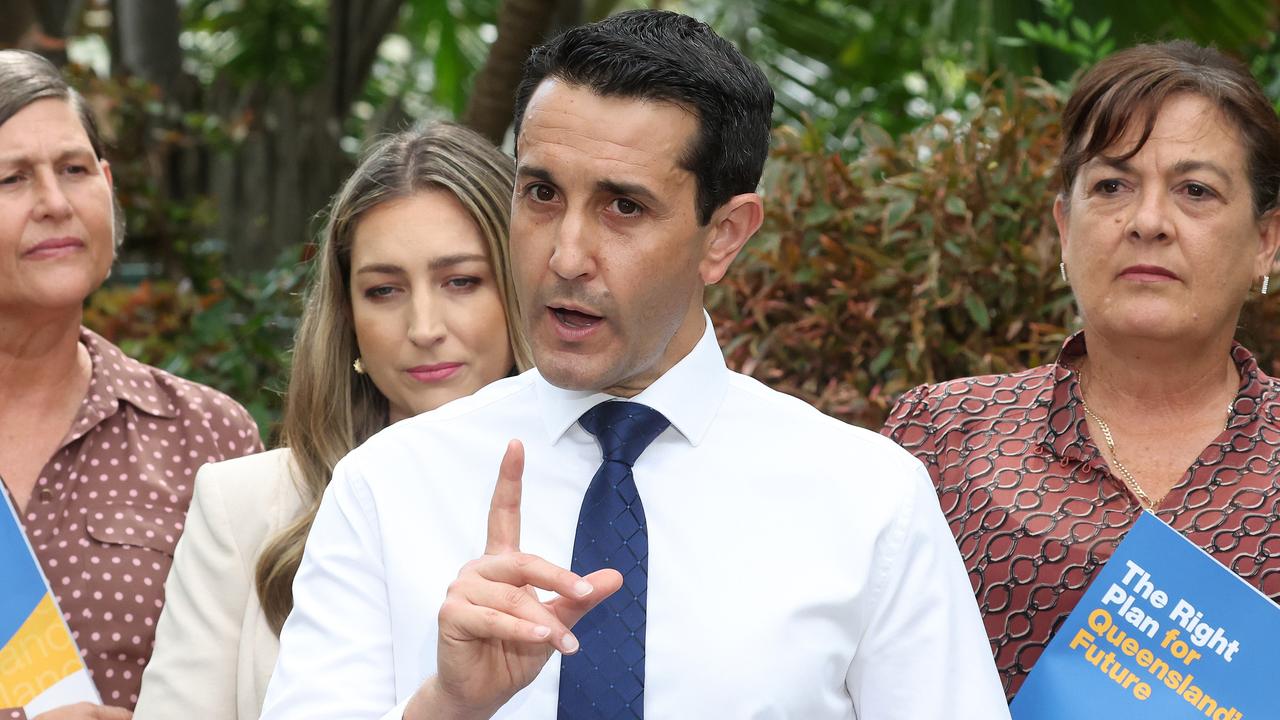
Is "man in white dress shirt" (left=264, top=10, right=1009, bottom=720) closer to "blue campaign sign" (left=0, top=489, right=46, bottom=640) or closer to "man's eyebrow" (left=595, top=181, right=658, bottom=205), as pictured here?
"man's eyebrow" (left=595, top=181, right=658, bottom=205)

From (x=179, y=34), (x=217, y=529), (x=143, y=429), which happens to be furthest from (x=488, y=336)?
(x=179, y=34)

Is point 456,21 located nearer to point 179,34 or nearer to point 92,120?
point 179,34

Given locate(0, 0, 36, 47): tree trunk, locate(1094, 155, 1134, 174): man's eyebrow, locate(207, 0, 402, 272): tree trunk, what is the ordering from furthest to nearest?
locate(207, 0, 402, 272): tree trunk < locate(0, 0, 36, 47): tree trunk < locate(1094, 155, 1134, 174): man's eyebrow

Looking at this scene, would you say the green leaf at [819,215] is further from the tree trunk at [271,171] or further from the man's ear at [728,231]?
the tree trunk at [271,171]

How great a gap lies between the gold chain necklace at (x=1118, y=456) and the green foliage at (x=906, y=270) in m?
0.68

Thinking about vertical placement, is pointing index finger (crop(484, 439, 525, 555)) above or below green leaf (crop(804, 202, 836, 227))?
below

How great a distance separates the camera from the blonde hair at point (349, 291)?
10.8 ft

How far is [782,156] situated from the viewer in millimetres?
4102

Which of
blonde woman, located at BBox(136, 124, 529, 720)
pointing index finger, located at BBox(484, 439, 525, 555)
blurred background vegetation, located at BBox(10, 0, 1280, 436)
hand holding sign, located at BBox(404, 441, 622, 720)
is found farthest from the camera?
blurred background vegetation, located at BBox(10, 0, 1280, 436)

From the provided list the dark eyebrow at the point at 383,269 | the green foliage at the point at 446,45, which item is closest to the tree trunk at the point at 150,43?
the green foliage at the point at 446,45

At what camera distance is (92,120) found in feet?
12.2

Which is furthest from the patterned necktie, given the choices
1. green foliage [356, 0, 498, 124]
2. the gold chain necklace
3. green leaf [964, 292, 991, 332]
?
green foliage [356, 0, 498, 124]

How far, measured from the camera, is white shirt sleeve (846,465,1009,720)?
229 centimetres

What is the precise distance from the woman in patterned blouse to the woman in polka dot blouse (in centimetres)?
172
